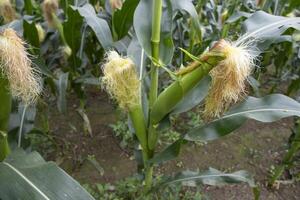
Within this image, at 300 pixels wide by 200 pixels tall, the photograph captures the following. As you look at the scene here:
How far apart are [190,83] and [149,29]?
12.8 inches

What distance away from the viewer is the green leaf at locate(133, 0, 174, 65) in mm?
1210

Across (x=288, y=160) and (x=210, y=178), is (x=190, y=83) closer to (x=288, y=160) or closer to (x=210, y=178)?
(x=210, y=178)

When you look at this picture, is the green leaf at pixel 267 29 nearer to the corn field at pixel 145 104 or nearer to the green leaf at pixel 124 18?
the corn field at pixel 145 104

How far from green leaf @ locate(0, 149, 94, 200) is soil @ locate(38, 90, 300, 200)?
0.92 m

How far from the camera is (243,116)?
126 centimetres

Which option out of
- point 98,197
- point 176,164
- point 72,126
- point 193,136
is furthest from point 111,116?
point 193,136

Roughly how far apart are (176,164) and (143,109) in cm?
80

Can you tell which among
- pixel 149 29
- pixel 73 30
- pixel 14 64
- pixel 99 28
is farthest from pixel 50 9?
pixel 14 64

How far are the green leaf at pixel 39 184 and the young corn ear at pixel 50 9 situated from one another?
104 cm

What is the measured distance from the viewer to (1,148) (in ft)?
3.42

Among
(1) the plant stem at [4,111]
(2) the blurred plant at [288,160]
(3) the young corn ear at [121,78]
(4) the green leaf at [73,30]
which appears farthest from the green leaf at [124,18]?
(2) the blurred plant at [288,160]

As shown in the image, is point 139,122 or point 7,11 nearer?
point 139,122

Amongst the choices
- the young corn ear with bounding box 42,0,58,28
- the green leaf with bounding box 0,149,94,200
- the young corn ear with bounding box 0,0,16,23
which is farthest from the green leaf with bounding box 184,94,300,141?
the young corn ear with bounding box 0,0,16,23

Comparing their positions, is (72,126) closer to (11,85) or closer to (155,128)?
(155,128)
